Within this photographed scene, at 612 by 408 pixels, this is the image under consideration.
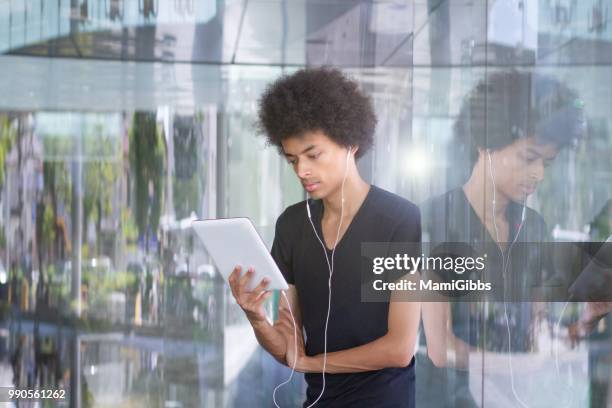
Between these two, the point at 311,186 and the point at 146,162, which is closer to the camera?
the point at 311,186

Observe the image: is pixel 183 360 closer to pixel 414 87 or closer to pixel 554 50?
pixel 414 87

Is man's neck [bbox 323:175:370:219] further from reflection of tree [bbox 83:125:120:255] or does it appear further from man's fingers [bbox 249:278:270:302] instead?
reflection of tree [bbox 83:125:120:255]

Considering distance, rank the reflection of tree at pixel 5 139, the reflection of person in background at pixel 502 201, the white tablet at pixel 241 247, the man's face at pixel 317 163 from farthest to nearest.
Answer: the reflection of tree at pixel 5 139, the reflection of person in background at pixel 502 201, the man's face at pixel 317 163, the white tablet at pixel 241 247

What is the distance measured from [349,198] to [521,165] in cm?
87

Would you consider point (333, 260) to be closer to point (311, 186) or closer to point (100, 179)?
point (311, 186)

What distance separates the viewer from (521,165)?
9.29ft

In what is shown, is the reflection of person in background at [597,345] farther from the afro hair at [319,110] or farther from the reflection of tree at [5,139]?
the reflection of tree at [5,139]

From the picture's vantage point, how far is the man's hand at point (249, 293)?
2.15 m

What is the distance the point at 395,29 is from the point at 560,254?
1002 millimetres

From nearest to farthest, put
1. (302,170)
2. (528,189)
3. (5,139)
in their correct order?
1. (302,170)
2. (528,189)
3. (5,139)

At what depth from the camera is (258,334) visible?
228 cm

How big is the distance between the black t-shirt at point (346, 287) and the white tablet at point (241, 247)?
5.3 inches

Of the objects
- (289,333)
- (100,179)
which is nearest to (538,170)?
(289,333)

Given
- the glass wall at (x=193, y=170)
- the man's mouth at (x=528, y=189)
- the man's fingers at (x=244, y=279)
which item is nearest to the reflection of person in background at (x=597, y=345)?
the glass wall at (x=193, y=170)
